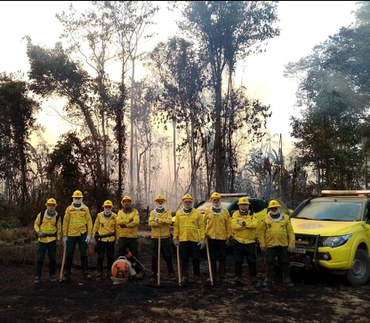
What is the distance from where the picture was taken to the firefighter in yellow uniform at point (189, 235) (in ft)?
28.4

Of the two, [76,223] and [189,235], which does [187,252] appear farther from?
[76,223]

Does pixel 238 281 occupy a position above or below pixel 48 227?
below

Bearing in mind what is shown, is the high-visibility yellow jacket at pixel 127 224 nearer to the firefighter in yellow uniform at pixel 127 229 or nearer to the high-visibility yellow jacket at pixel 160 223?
the firefighter in yellow uniform at pixel 127 229

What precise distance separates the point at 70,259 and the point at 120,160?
14.5 meters

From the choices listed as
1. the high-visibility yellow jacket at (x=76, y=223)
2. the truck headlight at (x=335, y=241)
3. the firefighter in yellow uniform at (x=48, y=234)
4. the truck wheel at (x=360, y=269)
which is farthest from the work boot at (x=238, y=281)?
the firefighter in yellow uniform at (x=48, y=234)

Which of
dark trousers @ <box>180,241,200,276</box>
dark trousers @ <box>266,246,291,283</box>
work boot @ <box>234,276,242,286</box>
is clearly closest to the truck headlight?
dark trousers @ <box>266,246,291,283</box>

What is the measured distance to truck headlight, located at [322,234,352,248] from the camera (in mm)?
8125

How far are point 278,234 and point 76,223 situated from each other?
4133 mm

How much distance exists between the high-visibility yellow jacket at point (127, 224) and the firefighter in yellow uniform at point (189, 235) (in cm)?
89

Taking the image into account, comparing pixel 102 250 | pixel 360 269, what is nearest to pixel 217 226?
pixel 102 250

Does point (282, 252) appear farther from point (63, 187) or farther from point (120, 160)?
point (120, 160)

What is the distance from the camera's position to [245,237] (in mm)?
8453

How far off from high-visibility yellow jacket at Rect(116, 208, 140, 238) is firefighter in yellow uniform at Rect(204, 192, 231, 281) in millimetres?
1491

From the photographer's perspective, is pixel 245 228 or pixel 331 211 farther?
pixel 331 211
